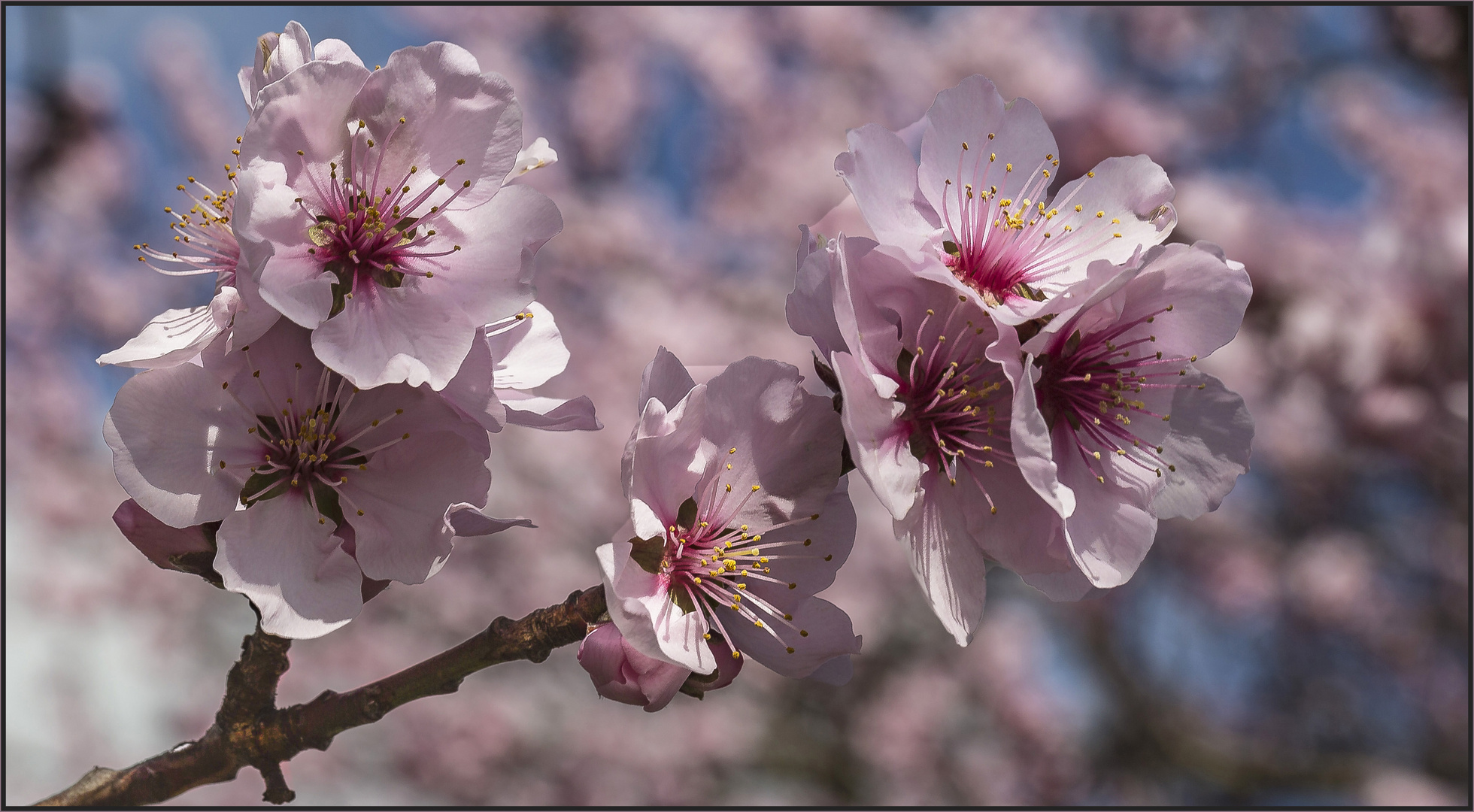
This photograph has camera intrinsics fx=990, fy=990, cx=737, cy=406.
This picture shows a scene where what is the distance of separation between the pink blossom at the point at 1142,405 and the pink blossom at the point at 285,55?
2.37ft

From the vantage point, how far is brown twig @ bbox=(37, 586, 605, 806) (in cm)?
100

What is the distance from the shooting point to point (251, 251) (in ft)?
2.73

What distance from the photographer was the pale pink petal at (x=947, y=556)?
943mm

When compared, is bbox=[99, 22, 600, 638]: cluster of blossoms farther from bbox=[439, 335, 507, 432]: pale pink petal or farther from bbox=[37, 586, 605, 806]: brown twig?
bbox=[37, 586, 605, 806]: brown twig

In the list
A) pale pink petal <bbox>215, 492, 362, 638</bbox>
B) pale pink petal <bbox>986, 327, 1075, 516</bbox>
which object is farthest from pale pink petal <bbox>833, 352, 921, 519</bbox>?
pale pink petal <bbox>215, 492, 362, 638</bbox>

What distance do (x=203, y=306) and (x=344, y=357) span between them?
260 millimetres

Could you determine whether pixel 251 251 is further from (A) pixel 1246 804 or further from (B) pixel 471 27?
(B) pixel 471 27

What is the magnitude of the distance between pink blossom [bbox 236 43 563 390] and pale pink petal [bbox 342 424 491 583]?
110 millimetres

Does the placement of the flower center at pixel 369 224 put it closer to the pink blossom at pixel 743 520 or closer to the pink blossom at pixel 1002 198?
the pink blossom at pixel 743 520

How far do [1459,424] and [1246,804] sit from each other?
91.4 inches

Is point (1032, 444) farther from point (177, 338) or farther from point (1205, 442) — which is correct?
point (177, 338)

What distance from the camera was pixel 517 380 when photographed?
110 cm

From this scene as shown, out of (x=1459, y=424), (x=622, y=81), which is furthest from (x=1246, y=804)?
(x=622, y=81)

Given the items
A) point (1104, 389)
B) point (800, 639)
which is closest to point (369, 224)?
point (800, 639)
